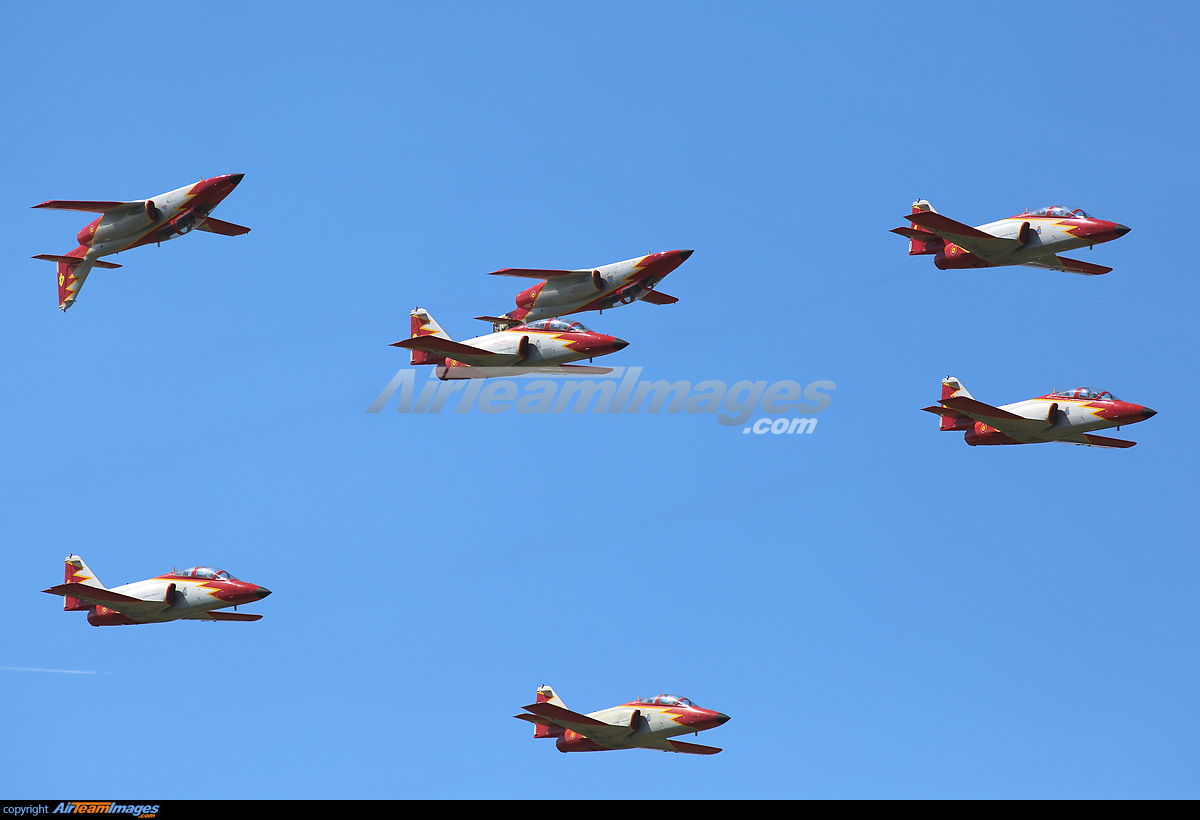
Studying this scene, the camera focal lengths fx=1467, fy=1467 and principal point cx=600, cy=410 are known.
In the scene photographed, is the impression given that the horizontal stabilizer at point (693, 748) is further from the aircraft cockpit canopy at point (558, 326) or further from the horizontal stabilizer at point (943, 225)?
the horizontal stabilizer at point (943, 225)

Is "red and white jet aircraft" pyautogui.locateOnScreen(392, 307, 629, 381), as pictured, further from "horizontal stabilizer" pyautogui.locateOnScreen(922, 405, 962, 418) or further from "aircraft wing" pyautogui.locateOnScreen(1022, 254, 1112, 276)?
"aircraft wing" pyautogui.locateOnScreen(1022, 254, 1112, 276)

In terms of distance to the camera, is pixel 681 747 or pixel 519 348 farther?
pixel 681 747

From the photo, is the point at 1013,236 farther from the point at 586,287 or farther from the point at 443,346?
the point at 443,346

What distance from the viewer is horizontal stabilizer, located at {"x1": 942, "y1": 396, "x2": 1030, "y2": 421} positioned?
61094mm

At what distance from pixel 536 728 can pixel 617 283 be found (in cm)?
1972

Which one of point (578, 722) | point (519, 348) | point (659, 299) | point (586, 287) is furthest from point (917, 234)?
point (578, 722)

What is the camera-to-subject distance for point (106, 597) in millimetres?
58719

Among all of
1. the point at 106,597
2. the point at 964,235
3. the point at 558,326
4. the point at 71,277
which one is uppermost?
the point at 964,235

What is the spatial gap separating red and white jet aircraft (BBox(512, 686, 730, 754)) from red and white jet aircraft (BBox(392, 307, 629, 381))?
45.2ft

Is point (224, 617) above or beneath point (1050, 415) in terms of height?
beneath

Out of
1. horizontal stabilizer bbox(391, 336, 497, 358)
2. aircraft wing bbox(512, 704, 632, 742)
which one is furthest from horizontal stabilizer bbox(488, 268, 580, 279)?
aircraft wing bbox(512, 704, 632, 742)

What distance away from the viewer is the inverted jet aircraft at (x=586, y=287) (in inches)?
2309

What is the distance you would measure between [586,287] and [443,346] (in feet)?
20.5
